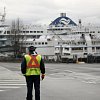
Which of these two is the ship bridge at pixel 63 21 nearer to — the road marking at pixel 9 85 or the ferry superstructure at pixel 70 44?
the ferry superstructure at pixel 70 44

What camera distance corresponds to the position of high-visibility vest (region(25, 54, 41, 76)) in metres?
9.83

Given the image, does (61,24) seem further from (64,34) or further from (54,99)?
(54,99)

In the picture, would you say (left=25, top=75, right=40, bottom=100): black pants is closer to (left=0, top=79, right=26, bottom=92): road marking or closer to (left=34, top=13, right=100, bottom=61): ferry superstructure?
(left=0, top=79, right=26, bottom=92): road marking

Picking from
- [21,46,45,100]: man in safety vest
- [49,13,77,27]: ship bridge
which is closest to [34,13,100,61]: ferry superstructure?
[49,13,77,27]: ship bridge

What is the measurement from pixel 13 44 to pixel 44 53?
45.1 feet

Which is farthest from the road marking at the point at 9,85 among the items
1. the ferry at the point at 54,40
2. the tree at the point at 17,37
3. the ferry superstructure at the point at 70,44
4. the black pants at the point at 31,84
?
the tree at the point at 17,37

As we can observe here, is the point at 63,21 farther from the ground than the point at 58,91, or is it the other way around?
the point at 63,21

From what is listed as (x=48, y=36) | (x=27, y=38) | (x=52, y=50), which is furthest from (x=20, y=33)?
(x=52, y=50)

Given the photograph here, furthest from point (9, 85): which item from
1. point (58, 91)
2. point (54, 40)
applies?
point (54, 40)

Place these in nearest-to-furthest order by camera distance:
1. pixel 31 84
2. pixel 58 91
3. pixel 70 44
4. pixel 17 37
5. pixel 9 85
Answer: pixel 31 84 < pixel 58 91 < pixel 9 85 < pixel 70 44 < pixel 17 37

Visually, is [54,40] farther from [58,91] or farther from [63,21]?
[58,91]

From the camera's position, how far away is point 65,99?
40.1 feet

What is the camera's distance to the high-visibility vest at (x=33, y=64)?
32.2 ft

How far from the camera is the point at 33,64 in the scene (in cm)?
988
